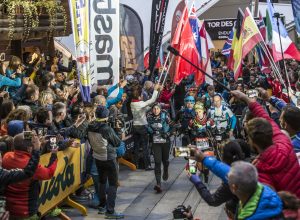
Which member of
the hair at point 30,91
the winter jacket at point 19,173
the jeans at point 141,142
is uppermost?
the hair at point 30,91

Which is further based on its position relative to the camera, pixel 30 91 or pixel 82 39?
pixel 82 39

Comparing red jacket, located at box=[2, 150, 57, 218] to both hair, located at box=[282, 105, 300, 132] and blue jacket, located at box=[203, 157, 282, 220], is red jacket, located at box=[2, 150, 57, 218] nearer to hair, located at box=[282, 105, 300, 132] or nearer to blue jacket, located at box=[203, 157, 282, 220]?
hair, located at box=[282, 105, 300, 132]

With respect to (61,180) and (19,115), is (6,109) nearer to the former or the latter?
(19,115)

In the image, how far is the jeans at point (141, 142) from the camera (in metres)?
13.7

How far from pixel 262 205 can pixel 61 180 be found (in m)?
5.37

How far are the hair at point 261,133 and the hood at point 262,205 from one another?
2.69 ft

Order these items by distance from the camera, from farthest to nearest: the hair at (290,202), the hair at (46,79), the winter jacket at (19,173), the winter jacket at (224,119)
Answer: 1. the winter jacket at (224,119)
2. the hair at (46,79)
3. the winter jacket at (19,173)
4. the hair at (290,202)

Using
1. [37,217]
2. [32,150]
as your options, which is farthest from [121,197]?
[32,150]

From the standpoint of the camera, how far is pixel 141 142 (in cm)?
1407

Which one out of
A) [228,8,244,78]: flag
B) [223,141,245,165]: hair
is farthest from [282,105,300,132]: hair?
[228,8,244,78]: flag

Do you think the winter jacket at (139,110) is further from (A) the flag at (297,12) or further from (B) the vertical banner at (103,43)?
(A) the flag at (297,12)

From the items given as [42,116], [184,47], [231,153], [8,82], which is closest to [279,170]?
[231,153]

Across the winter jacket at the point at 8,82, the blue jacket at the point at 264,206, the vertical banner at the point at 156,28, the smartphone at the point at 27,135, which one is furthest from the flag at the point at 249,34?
the blue jacket at the point at 264,206

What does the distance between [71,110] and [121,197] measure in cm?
181
